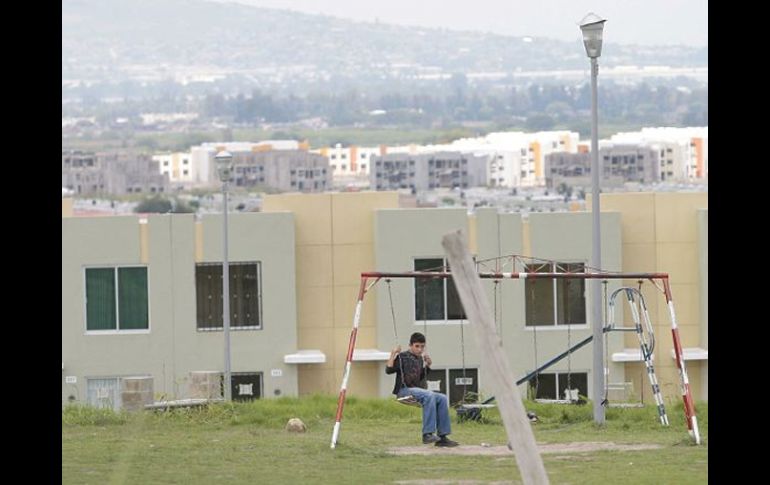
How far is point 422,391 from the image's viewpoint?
1582 cm

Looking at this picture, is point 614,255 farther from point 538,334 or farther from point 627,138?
point 627,138

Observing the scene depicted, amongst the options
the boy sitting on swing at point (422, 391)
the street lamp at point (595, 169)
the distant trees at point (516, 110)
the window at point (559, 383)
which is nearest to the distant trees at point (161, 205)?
the distant trees at point (516, 110)

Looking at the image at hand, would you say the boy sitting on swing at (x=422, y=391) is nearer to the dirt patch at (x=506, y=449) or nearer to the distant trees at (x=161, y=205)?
the dirt patch at (x=506, y=449)

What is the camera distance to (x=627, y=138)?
145 metres

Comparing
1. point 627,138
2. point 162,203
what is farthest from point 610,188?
point 162,203

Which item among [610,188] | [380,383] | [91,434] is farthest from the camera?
[610,188]

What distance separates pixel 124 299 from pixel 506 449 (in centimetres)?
4168

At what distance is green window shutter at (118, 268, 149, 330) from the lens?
5509cm

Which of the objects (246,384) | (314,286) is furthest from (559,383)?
Answer: (246,384)
